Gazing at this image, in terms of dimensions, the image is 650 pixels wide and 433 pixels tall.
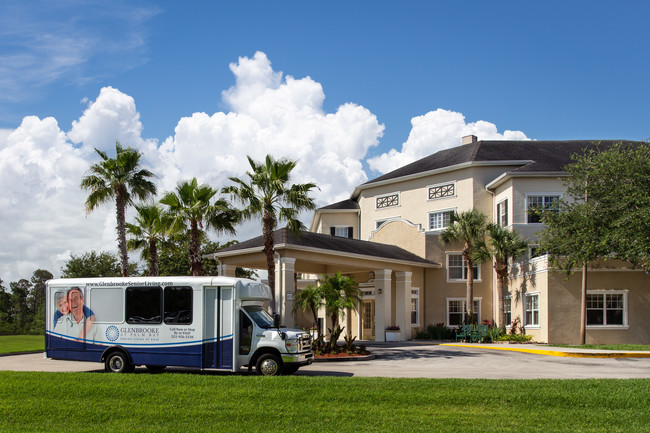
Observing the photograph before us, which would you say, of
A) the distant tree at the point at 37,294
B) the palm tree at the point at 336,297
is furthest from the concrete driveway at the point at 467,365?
the distant tree at the point at 37,294

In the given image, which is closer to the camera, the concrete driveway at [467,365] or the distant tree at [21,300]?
the concrete driveway at [467,365]

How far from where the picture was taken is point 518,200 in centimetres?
3312

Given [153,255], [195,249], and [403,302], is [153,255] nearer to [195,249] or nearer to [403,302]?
[195,249]

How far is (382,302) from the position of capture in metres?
32.8

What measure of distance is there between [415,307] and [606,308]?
10.5 meters

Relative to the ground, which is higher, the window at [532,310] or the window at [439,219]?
the window at [439,219]

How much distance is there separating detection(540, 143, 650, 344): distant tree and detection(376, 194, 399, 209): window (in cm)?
1424

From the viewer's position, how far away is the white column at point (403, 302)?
33406mm

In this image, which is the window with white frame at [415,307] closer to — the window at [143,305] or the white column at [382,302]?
the white column at [382,302]

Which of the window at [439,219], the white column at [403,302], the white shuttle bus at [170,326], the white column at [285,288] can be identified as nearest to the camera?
→ the white shuttle bus at [170,326]

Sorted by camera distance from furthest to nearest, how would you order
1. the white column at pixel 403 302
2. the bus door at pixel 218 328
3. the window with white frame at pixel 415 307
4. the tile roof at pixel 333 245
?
the window with white frame at pixel 415 307 < the white column at pixel 403 302 < the tile roof at pixel 333 245 < the bus door at pixel 218 328

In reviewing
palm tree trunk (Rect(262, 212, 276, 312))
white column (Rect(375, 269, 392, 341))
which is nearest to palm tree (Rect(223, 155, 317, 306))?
palm tree trunk (Rect(262, 212, 276, 312))

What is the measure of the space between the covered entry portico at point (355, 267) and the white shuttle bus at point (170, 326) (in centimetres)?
918

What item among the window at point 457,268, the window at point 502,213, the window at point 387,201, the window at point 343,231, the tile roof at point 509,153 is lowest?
the window at point 457,268
